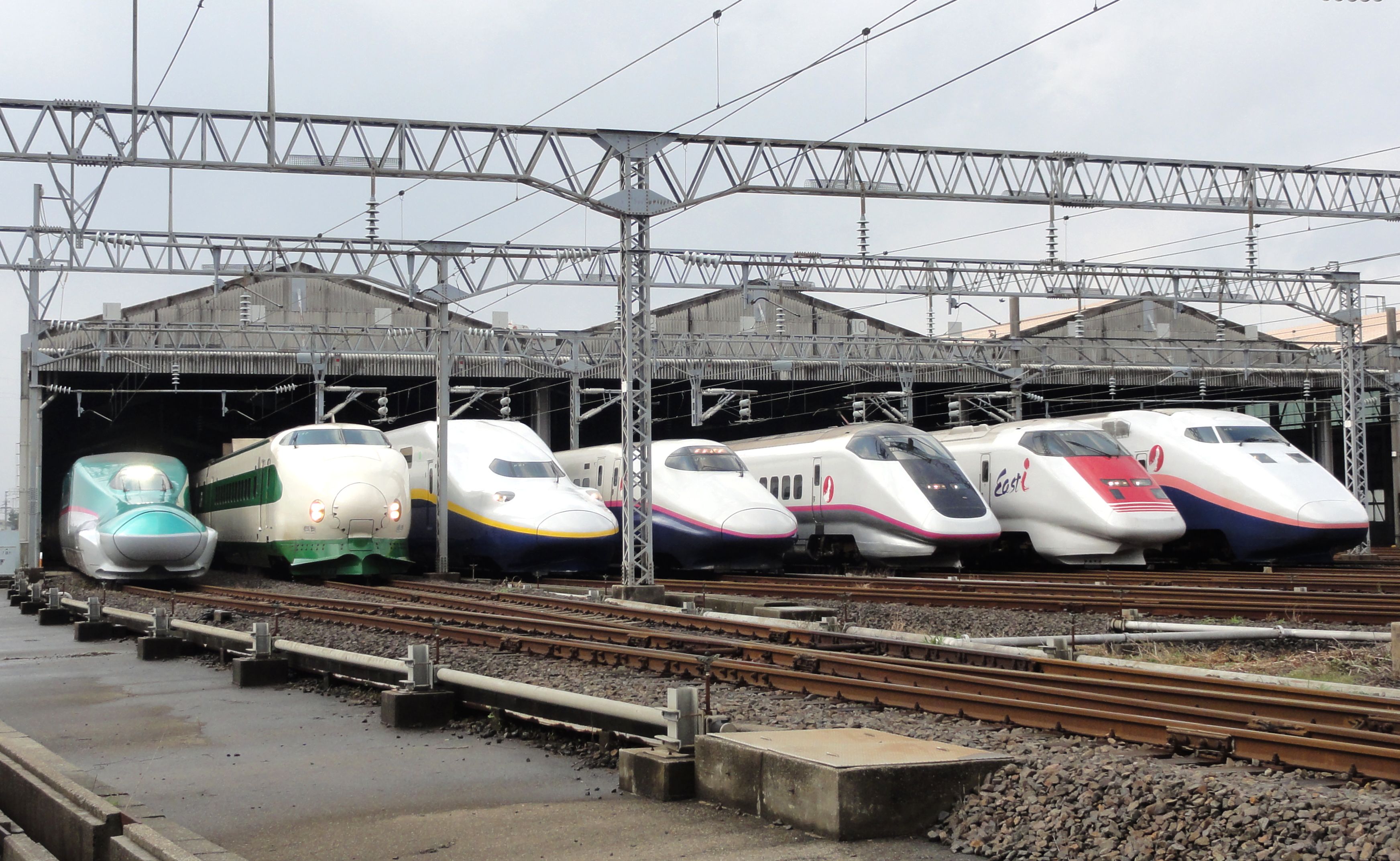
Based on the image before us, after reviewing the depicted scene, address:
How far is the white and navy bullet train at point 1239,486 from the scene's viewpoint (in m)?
25.0

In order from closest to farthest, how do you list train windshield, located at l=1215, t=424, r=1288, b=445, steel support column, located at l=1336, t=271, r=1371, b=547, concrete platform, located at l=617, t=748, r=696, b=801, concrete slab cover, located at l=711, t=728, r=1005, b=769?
concrete slab cover, located at l=711, t=728, r=1005, b=769
concrete platform, located at l=617, t=748, r=696, b=801
train windshield, located at l=1215, t=424, r=1288, b=445
steel support column, located at l=1336, t=271, r=1371, b=547

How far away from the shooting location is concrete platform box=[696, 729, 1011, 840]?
20.5 ft

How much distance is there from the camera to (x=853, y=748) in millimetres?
6953

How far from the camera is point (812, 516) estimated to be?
91.3 ft

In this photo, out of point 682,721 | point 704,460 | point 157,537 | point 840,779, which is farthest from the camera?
point 704,460

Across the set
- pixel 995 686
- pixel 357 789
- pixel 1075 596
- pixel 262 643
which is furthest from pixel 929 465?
pixel 357 789

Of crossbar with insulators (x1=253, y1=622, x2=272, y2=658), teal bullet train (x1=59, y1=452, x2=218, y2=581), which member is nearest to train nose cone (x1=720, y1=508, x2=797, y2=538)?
teal bullet train (x1=59, y1=452, x2=218, y2=581)

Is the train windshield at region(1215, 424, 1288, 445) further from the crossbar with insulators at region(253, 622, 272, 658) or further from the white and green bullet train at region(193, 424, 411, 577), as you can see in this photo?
the crossbar with insulators at region(253, 622, 272, 658)

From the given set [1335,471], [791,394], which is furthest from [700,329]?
[1335,471]

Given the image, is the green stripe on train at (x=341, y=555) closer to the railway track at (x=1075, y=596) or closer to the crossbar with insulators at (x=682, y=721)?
the railway track at (x=1075, y=596)

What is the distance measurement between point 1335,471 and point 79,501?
50.7 m

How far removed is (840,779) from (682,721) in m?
1.36

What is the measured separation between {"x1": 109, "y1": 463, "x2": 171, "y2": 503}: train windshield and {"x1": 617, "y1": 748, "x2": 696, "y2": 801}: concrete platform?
2044 centimetres

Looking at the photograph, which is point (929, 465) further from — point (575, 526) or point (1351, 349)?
point (1351, 349)
